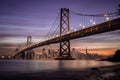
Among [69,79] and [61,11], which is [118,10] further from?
[61,11]

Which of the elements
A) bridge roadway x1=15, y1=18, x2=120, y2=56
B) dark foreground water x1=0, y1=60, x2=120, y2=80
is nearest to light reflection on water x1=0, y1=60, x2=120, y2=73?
dark foreground water x1=0, y1=60, x2=120, y2=80

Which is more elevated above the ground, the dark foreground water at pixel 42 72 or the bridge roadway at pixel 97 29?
the bridge roadway at pixel 97 29

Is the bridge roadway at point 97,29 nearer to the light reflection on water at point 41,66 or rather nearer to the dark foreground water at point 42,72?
the light reflection on water at point 41,66

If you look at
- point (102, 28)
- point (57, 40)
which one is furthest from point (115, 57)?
point (102, 28)

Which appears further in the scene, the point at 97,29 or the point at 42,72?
the point at 97,29

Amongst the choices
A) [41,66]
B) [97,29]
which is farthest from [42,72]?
[97,29]

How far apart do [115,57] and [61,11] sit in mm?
27925

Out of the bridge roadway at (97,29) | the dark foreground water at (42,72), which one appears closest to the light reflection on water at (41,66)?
the dark foreground water at (42,72)

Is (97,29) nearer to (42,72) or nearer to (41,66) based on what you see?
(41,66)

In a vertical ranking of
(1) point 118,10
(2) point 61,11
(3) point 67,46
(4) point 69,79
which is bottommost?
(4) point 69,79

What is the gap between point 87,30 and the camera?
45969 millimetres

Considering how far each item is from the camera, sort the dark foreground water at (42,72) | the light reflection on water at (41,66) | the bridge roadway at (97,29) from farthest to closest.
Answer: the bridge roadway at (97,29), the light reflection on water at (41,66), the dark foreground water at (42,72)

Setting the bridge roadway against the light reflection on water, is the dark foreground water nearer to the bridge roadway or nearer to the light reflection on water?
the light reflection on water

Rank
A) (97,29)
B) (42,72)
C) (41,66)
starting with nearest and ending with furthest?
(42,72), (41,66), (97,29)
